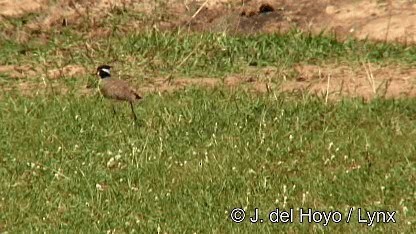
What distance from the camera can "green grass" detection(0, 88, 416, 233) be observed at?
28.7 ft

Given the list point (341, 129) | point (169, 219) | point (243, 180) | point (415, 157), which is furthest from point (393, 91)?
point (169, 219)

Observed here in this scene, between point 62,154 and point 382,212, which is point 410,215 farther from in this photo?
point 62,154

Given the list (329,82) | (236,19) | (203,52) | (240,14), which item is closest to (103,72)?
(203,52)

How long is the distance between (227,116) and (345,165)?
169cm

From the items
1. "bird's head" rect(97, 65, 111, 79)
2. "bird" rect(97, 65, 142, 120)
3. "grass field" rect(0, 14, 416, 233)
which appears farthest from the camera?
"bird's head" rect(97, 65, 111, 79)

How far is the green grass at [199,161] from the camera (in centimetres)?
876

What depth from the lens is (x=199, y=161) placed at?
9844mm

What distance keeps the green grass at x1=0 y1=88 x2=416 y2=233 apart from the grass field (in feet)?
0.04

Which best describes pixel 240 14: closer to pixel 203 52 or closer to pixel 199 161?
pixel 203 52

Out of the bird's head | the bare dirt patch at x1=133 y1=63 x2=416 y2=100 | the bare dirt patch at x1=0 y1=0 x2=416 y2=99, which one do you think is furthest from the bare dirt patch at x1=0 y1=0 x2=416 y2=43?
the bird's head

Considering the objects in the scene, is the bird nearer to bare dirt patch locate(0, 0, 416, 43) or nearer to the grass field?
the grass field

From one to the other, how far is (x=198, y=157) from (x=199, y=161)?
14 cm

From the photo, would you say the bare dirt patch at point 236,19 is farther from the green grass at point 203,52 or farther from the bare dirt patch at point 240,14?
the green grass at point 203,52

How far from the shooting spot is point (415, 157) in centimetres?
971
